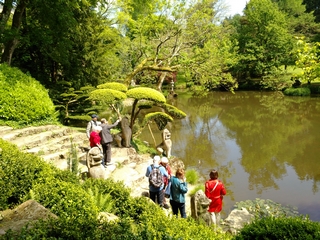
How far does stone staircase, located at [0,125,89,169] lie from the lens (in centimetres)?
936

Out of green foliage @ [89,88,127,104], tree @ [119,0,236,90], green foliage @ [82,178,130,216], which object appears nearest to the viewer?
green foliage @ [82,178,130,216]

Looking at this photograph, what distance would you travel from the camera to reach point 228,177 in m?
12.2

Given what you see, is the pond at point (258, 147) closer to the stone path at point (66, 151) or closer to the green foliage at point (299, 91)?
the green foliage at point (299, 91)

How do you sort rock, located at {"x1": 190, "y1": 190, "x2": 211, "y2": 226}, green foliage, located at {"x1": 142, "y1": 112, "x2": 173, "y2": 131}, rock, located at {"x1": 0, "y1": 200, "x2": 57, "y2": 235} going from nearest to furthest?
rock, located at {"x1": 0, "y1": 200, "x2": 57, "y2": 235} < rock, located at {"x1": 190, "y1": 190, "x2": 211, "y2": 226} < green foliage, located at {"x1": 142, "y1": 112, "x2": 173, "y2": 131}

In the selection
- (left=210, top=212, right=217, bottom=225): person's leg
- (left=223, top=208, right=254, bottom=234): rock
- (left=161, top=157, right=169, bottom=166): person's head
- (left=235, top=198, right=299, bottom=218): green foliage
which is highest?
(left=161, top=157, right=169, bottom=166): person's head

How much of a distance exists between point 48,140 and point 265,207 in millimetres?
7943

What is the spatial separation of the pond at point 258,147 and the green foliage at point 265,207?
35 cm

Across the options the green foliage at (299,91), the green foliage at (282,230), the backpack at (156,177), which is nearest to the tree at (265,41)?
the green foliage at (299,91)

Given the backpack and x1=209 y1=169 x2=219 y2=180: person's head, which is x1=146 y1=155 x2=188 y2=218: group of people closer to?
the backpack

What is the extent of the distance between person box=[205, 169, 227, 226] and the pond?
255cm

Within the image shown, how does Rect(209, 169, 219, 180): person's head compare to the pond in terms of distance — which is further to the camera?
the pond

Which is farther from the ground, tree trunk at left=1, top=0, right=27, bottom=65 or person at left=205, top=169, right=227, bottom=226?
tree trunk at left=1, top=0, right=27, bottom=65

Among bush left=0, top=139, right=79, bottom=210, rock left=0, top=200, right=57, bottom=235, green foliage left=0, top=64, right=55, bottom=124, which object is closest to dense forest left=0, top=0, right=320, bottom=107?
green foliage left=0, top=64, right=55, bottom=124

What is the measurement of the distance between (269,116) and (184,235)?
21.8 m
